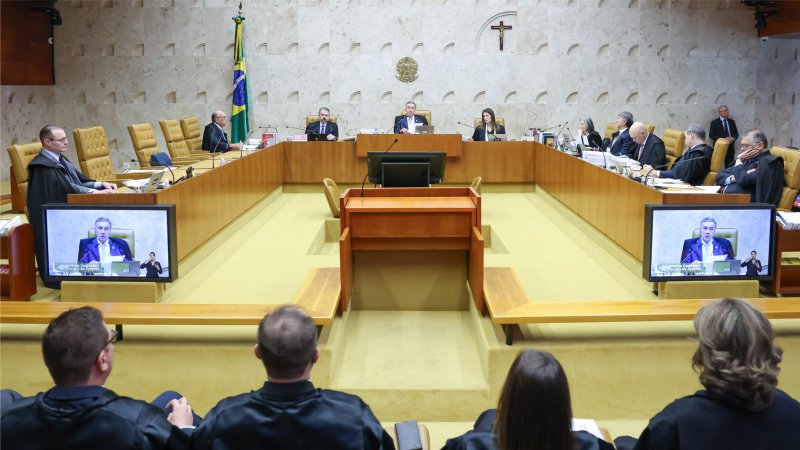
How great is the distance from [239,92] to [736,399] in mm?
11863

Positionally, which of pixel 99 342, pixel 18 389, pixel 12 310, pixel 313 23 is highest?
pixel 313 23

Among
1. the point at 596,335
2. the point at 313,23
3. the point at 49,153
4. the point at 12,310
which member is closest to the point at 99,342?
the point at 12,310

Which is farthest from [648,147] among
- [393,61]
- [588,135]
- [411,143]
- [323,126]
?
[393,61]

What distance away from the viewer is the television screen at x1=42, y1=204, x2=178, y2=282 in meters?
5.27

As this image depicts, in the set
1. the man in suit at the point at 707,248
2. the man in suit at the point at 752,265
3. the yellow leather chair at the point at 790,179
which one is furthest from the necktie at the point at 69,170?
the yellow leather chair at the point at 790,179

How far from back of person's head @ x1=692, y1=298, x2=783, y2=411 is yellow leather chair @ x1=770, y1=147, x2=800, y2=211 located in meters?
4.85

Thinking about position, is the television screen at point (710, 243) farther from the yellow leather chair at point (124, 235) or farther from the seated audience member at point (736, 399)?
the yellow leather chair at point (124, 235)

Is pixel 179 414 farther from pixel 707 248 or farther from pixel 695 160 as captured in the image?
pixel 695 160

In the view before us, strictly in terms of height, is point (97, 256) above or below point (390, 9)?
below

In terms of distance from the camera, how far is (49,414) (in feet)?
7.83

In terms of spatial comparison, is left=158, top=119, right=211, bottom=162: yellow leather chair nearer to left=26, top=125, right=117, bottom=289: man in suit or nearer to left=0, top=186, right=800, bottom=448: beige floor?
left=26, top=125, right=117, bottom=289: man in suit

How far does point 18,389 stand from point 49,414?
2.50 metres

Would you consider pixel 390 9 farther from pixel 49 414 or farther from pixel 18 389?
pixel 49 414

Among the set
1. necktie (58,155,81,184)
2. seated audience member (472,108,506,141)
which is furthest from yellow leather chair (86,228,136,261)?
seated audience member (472,108,506,141)
